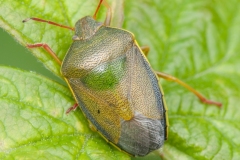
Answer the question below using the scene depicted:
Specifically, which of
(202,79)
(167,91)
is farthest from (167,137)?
(202,79)

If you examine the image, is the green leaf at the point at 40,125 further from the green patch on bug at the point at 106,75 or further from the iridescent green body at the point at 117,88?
the green patch on bug at the point at 106,75

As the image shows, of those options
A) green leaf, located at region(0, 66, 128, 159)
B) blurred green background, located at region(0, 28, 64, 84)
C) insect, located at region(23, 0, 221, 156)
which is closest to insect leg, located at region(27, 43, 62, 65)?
insect, located at region(23, 0, 221, 156)

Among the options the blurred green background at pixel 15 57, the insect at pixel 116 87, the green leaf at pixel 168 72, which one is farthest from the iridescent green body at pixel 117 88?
the blurred green background at pixel 15 57

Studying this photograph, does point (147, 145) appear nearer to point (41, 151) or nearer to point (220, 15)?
point (41, 151)

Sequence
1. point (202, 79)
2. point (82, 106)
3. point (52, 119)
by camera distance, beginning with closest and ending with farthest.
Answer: point (52, 119) < point (82, 106) < point (202, 79)

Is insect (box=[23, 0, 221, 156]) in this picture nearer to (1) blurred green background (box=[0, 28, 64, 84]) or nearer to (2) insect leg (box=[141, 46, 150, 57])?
(2) insect leg (box=[141, 46, 150, 57])

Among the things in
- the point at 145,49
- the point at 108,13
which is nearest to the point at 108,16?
the point at 108,13

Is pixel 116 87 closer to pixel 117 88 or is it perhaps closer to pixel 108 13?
pixel 117 88
